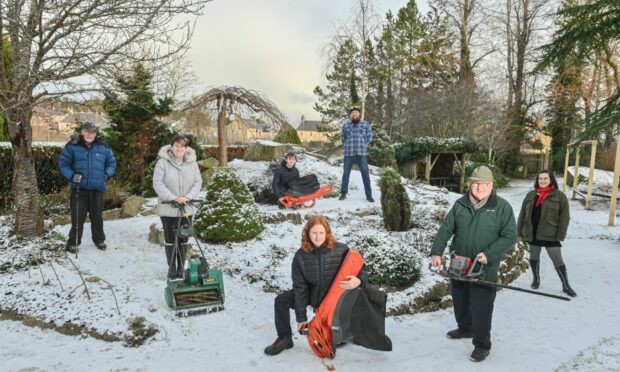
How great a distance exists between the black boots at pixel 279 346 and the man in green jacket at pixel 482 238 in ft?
4.47

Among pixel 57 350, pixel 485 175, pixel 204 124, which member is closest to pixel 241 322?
pixel 57 350

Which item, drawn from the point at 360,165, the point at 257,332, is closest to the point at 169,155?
the point at 257,332

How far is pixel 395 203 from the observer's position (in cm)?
670

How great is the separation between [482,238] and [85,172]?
4.56 metres

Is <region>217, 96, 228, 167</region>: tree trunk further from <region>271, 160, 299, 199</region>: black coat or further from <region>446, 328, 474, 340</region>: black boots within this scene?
<region>446, 328, 474, 340</region>: black boots

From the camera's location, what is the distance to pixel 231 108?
7.18m

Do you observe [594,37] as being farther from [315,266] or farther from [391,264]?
[315,266]

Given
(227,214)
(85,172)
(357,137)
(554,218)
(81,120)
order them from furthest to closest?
(81,120) → (357,137) → (227,214) → (85,172) → (554,218)

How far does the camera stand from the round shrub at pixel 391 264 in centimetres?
492

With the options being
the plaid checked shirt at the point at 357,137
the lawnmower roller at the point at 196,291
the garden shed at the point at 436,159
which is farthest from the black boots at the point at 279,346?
the garden shed at the point at 436,159

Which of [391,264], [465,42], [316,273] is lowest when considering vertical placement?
[391,264]

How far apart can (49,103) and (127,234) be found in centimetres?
209

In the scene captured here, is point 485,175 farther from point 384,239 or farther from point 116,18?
point 116,18

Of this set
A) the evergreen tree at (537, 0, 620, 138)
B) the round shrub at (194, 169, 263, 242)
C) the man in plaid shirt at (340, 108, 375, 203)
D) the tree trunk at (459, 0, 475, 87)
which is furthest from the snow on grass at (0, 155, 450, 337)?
the tree trunk at (459, 0, 475, 87)
